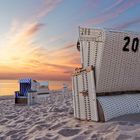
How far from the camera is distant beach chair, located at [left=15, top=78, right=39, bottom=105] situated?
44.1 ft

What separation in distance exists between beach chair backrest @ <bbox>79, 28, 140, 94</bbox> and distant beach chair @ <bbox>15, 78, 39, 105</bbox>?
7232mm

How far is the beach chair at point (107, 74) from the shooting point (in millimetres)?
6082

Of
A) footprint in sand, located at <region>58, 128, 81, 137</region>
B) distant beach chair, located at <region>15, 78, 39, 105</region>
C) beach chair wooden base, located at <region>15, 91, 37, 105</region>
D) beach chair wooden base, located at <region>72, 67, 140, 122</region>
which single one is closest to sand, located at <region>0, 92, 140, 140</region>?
footprint in sand, located at <region>58, 128, 81, 137</region>

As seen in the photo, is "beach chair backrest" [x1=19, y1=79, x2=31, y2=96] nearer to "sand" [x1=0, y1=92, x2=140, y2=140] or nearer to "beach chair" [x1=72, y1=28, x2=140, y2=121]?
"sand" [x1=0, y1=92, x2=140, y2=140]

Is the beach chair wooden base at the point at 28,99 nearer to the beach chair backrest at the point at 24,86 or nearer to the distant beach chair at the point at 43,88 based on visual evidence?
the beach chair backrest at the point at 24,86

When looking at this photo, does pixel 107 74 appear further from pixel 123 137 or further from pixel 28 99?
pixel 28 99

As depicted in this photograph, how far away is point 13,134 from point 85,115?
65.3 inches

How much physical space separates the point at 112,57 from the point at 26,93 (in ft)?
28.9

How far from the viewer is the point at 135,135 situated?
14.9ft

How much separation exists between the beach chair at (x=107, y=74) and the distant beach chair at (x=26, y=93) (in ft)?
22.5

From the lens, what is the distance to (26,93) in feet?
47.1

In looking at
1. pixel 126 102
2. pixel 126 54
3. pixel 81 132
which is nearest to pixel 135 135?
pixel 81 132

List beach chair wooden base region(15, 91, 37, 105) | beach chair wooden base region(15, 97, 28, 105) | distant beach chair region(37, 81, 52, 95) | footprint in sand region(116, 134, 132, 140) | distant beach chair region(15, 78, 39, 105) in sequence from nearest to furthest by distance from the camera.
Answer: footprint in sand region(116, 134, 132, 140) → beach chair wooden base region(15, 91, 37, 105) → distant beach chair region(15, 78, 39, 105) → beach chair wooden base region(15, 97, 28, 105) → distant beach chair region(37, 81, 52, 95)

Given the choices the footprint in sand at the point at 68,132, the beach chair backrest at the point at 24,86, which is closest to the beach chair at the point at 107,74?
the footprint in sand at the point at 68,132
